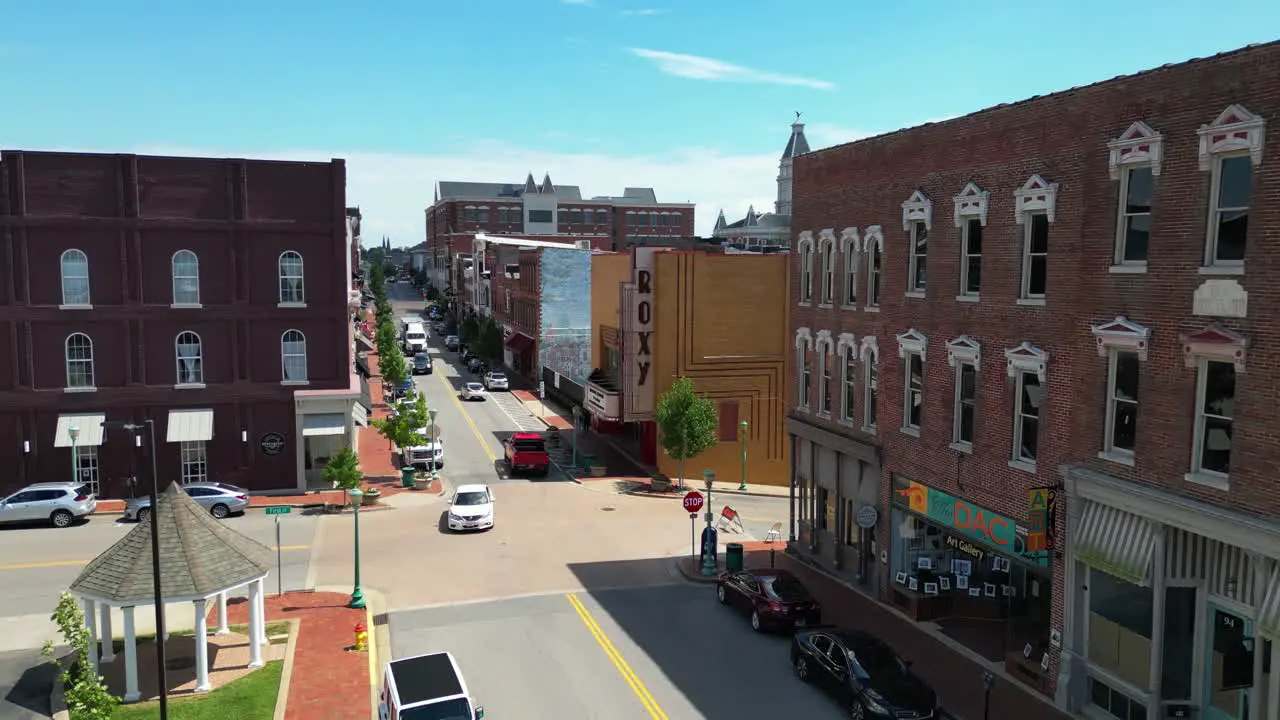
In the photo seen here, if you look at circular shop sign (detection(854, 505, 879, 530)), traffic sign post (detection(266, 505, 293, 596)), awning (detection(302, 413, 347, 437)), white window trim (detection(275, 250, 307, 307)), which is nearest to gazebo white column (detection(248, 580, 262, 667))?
traffic sign post (detection(266, 505, 293, 596))

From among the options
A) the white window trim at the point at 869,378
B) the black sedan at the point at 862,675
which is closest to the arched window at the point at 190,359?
the white window trim at the point at 869,378

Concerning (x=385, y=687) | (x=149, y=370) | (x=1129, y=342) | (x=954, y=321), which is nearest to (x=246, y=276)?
(x=149, y=370)

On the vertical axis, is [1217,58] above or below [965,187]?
above

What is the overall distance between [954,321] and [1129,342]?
5.54 metres

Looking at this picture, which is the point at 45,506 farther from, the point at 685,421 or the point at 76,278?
the point at 685,421

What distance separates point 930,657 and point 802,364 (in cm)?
1076

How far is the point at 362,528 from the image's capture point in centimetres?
3381

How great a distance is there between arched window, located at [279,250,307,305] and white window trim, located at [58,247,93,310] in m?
6.94

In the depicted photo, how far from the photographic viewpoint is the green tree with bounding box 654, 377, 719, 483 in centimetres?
→ 3966

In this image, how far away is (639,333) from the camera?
141 feet

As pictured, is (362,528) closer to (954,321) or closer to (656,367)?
(656,367)

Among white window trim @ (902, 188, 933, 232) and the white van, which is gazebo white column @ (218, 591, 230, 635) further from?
white window trim @ (902, 188, 933, 232)

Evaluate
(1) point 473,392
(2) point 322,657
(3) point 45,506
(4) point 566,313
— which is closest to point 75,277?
(3) point 45,506

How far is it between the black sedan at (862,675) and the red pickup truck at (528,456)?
2392cm
